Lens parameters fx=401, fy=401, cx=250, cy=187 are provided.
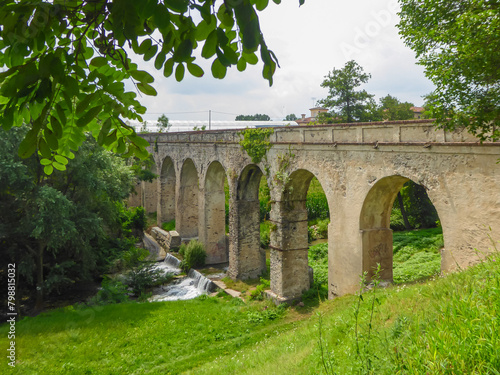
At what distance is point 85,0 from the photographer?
2.15 meters

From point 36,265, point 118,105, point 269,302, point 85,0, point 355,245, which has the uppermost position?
point 85,0

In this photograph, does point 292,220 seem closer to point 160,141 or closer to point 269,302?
point 269,302

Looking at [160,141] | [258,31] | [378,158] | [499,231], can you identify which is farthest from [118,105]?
[160,141]

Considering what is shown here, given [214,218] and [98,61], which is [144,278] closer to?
[214,218]

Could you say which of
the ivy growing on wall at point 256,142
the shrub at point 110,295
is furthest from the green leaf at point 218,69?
the shrub at point 110,295

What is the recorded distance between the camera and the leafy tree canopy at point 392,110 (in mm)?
29953

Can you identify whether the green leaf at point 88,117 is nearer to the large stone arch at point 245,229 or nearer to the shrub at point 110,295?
the shrub at point 110,295

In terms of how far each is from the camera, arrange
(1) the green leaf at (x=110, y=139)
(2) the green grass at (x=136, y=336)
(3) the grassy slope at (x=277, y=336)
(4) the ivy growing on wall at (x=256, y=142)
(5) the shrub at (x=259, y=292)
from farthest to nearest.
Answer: (5) the shrub at (x=259, y=292) → (4) the ivy growing on wall at (x=256, y=142) → (2) the green grass at (x=136, y=336) → (3) the grassy slope at (x=277, y=336) → (1) the green leaf at (x=110, y=139)

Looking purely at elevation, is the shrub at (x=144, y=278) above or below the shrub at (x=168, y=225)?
below

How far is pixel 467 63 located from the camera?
6090 mm

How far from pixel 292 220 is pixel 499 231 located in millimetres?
6503

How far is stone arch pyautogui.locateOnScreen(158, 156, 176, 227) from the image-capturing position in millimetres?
24344

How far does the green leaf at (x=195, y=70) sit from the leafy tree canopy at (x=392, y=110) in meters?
26.2

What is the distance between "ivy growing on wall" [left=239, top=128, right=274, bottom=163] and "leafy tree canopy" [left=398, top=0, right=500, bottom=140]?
6591 mm
